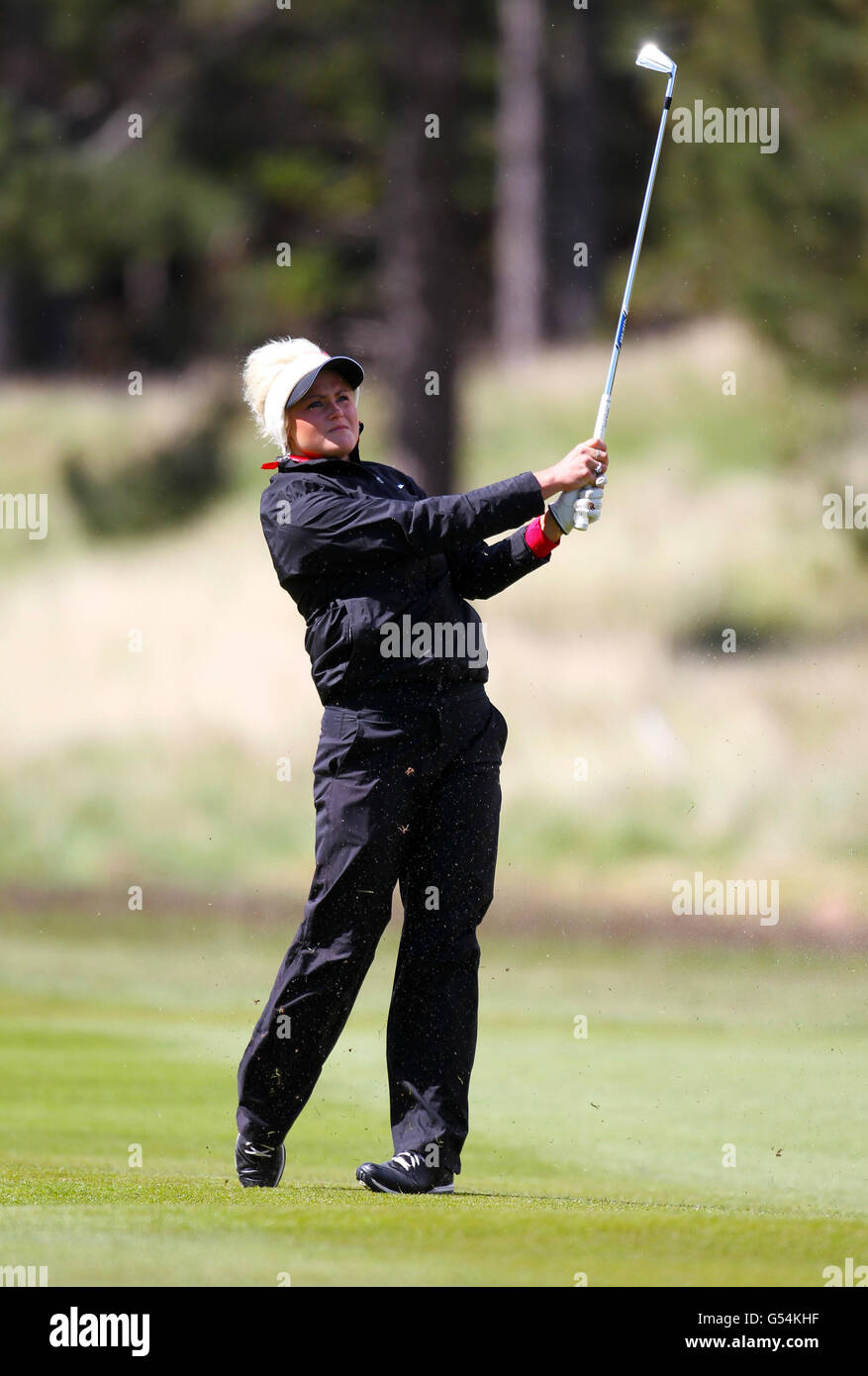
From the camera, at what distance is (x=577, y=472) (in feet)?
16.3

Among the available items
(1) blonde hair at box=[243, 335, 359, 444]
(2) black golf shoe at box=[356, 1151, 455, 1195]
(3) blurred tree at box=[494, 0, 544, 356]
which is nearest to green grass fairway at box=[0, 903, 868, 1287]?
(2) black golf shoe at box=[356, 1151, 455, 1195]

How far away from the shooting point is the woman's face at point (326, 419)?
5.08 metres

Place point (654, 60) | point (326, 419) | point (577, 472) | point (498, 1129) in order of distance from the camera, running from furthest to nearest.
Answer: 1. point (498, 1129)
2. point (654, 60)
3. point (326, 419)
4. point (577, 472)

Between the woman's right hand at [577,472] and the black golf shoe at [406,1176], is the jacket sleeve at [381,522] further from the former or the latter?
the black golf shoe at [406,1176]

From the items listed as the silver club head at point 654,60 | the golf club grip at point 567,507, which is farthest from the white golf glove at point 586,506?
the silver club head at point 654,60

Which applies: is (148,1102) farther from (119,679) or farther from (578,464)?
(119,679)

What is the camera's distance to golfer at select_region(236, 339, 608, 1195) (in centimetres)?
488

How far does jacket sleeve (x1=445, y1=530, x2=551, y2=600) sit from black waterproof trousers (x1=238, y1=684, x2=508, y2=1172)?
0.28m

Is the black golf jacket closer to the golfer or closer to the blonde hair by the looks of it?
the golfer

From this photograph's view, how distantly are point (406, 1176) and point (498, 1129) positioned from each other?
A: 1.68 metres

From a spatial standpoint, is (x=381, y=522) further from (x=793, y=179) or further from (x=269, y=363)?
(x=793, y=179)

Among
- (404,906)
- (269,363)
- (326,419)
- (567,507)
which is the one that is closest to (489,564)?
(567,507)
